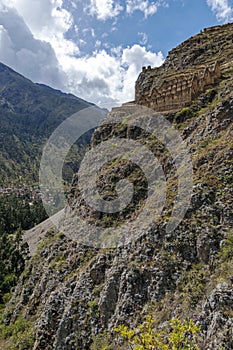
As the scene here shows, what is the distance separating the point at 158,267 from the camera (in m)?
18.0

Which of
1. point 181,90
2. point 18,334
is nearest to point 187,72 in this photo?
point 181,90

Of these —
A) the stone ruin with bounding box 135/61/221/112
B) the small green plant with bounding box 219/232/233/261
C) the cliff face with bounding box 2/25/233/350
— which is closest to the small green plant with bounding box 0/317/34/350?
the cliff face with bounding box 2/25/233/350

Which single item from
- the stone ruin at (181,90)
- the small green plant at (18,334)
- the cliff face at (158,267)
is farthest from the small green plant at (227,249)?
the stone ruin at (181,90)

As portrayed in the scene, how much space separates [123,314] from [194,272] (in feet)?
18.5

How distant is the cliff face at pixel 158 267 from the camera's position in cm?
1525

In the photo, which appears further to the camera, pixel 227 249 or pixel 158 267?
pixel 158 267

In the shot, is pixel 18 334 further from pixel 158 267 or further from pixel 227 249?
pixel 227 249

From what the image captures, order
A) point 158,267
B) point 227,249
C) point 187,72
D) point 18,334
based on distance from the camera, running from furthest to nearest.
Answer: point 187,72 < point 18,334 < point 158,267 < point 227,249

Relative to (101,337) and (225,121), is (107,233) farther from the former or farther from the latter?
(225,121)

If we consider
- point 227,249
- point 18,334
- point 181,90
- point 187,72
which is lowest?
point 18,334

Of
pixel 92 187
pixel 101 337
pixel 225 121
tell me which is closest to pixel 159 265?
pixel 101 337

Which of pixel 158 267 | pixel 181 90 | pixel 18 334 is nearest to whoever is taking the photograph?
pixel 158 267

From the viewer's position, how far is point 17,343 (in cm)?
2394

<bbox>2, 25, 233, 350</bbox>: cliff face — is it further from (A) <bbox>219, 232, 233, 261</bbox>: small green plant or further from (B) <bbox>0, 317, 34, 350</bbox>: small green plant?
(B) <bbox>0, 317, 34, 350</bbox>: small green plant
